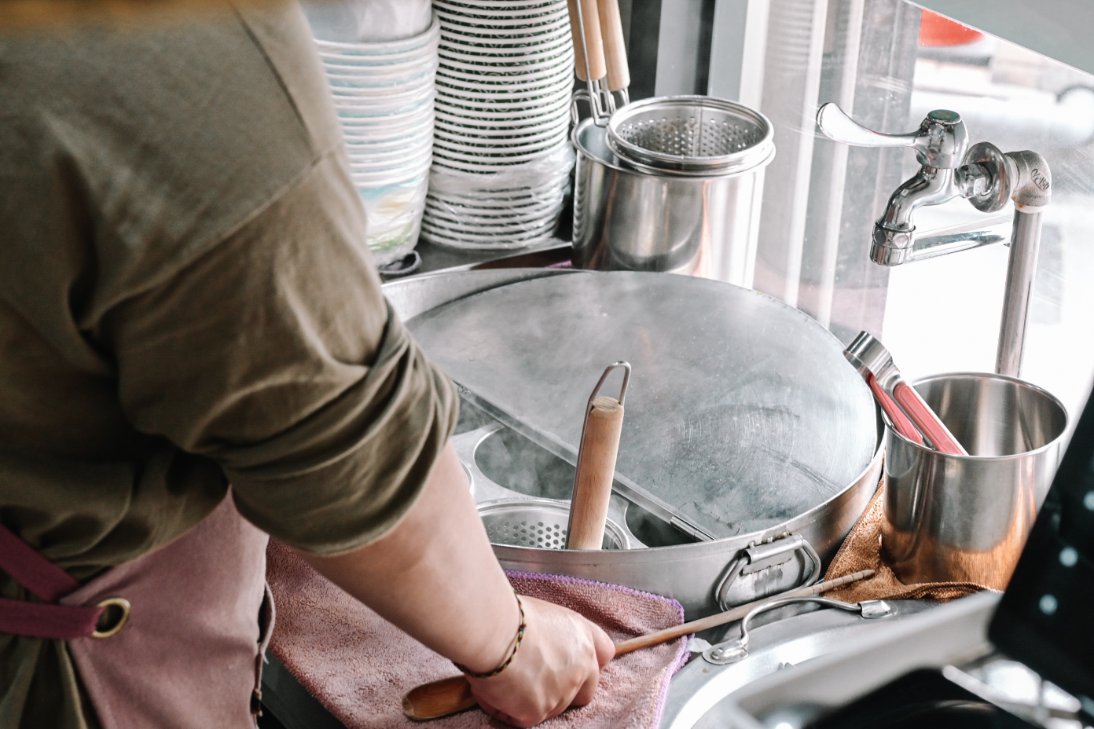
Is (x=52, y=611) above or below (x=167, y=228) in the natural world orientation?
below

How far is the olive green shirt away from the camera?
0.53m

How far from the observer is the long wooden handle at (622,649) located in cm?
91

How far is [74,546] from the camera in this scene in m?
0.67

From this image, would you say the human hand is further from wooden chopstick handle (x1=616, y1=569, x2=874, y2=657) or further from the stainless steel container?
the stainless steel container

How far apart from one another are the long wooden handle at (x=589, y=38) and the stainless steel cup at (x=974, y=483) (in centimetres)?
63

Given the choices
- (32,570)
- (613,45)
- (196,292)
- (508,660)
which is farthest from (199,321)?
(613,45)

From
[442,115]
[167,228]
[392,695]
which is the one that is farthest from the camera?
[442,115]

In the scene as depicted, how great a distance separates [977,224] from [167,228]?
0.97 metres

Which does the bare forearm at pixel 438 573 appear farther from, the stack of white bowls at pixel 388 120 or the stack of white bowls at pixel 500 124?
the stack of white bowls at pixel 500 124

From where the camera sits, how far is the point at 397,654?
0.99 metres

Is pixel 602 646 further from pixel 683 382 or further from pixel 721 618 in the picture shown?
pixel 683 382

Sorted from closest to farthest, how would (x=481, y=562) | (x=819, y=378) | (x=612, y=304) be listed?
1. (x=481, y=562)
2. (x=819, y=378)
3. (x=612, y=304)

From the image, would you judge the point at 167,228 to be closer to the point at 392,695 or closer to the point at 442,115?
the point at 392,695

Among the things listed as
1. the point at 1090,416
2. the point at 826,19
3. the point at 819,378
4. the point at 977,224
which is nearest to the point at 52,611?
the point at 1090,416
